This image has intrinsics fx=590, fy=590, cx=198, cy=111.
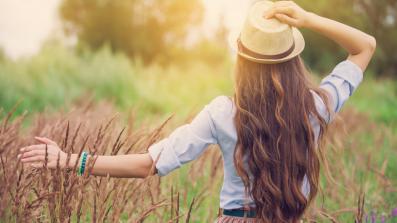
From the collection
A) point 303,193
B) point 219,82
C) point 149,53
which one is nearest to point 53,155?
point 303,193

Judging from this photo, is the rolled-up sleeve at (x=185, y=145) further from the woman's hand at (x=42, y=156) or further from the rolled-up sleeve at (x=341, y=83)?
the rolled-up sleeve at (x=341, y=83)

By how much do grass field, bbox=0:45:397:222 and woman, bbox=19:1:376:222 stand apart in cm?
18

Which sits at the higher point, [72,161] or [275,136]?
[72,161]

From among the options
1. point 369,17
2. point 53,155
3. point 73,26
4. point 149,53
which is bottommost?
point 369,17

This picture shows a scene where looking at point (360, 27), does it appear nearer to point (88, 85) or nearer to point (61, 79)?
point (88, 85)

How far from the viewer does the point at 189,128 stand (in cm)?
239

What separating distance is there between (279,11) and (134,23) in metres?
24.9

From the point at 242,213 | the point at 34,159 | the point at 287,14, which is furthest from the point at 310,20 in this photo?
the point at 34,159

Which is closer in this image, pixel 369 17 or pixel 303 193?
pixel 303 193

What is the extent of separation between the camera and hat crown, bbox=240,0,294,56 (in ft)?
8.22

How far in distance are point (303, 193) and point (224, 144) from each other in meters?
0.46

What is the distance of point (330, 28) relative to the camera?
105 inches

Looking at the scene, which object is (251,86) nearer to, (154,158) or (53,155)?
(154,158)

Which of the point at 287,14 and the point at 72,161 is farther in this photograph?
the point at 287,14
